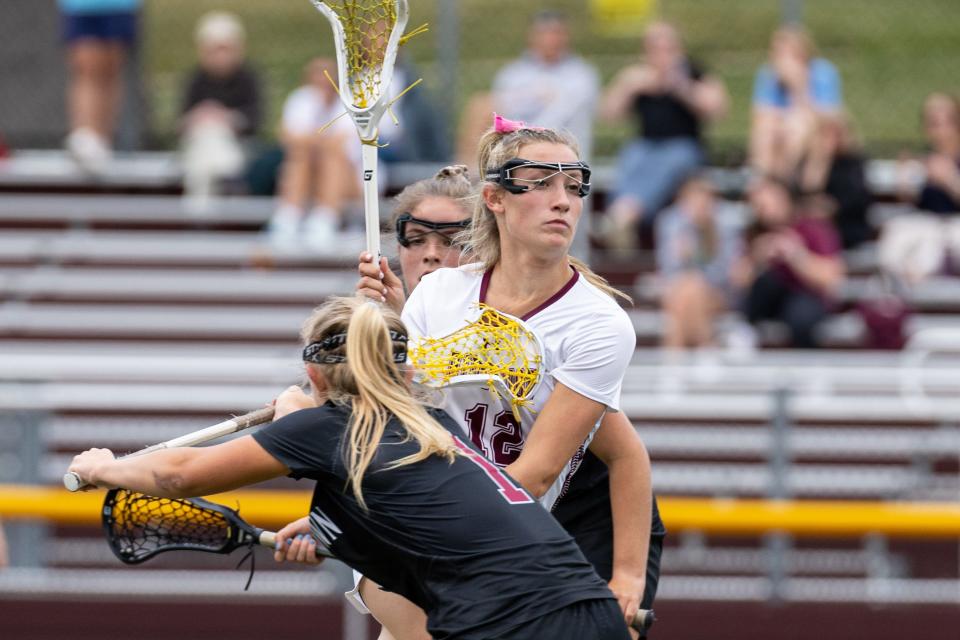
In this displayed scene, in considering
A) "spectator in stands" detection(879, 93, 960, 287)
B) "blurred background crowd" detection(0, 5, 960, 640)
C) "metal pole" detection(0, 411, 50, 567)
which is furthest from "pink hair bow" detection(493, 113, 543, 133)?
"spectator in stands" detection(879, 93, 960, 287)

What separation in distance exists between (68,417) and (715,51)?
23.3 ft

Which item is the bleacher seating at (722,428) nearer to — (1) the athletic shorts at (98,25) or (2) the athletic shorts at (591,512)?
(1) the athletic shorts at (98,25)

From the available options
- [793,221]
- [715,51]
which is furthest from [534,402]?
[715,51]

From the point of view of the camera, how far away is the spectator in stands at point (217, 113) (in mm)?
11508

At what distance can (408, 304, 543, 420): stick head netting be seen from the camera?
14.2 ft

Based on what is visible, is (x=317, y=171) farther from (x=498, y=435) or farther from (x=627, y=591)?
(x=627, y=591)

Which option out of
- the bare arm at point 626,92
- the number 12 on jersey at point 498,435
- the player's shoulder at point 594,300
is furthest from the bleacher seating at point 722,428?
the player's shoulder at point 594,300

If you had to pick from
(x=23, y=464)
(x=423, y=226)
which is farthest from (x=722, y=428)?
(x=423, y=226)

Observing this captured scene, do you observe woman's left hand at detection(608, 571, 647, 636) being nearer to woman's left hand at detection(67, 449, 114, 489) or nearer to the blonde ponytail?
the blonde ponytail

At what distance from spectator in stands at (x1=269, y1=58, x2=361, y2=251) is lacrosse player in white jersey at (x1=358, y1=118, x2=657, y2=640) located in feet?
20.5

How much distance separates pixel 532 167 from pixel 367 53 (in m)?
0.67

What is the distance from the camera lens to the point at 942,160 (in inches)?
416

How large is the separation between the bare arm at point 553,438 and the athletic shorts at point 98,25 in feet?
26.4

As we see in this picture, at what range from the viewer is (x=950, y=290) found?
10.4 metres
